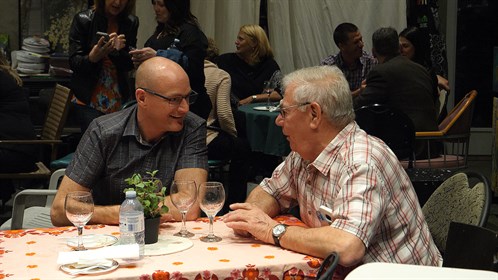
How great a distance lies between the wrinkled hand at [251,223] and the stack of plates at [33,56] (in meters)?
5.34

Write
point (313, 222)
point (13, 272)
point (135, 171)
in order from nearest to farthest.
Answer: point (13, 272) → point (313, 222) → point (135, 171)

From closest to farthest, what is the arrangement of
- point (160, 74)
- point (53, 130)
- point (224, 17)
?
point (160, 74)
point (53, 130)
point (224, 17)

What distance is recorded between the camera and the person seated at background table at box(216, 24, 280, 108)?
304 inches

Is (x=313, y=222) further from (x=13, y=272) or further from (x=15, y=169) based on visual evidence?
(x=15, y=169)

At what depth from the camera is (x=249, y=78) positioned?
778cm

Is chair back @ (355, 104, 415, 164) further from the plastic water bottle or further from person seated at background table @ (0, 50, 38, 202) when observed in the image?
the plastic water bottle

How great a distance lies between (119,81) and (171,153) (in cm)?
231

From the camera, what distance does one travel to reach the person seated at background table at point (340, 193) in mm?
2514

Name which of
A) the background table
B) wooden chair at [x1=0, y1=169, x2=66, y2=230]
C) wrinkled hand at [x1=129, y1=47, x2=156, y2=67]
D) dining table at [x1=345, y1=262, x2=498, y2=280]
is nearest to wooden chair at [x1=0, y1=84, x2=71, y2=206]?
wrinkled hand at [x1=129, y1=47, x2=156, y2=67]

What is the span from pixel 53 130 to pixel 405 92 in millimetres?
2673

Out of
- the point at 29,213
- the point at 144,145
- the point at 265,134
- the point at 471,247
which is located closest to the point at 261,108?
the point at 265,134

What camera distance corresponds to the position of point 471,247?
2428 mm

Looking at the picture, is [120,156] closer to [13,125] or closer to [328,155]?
[328,155]

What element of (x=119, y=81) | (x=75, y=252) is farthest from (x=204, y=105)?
(x=75, y=252)
